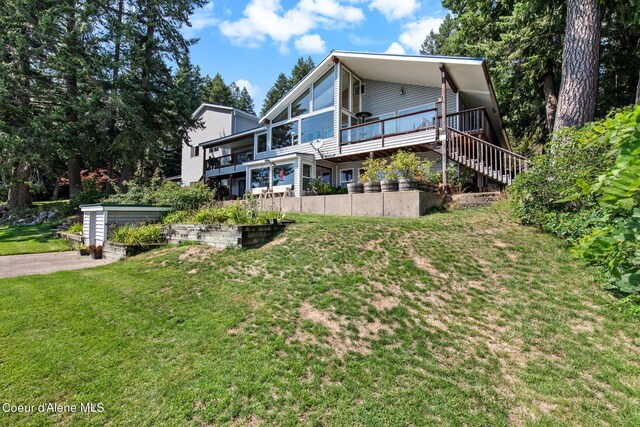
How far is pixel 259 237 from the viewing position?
738 cm

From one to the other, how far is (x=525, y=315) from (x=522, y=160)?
7304 millimetres

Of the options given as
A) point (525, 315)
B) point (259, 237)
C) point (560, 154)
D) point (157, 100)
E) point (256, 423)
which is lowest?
point (256, 423)

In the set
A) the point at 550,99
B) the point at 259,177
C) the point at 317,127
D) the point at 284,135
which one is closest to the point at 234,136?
the point at 284,135

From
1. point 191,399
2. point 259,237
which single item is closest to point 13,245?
point 259,237

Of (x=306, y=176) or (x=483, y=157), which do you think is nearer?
(x=483, y=157)

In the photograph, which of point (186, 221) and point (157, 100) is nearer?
point (186, 221)

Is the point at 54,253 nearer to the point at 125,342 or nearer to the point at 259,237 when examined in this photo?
the point at 259,237

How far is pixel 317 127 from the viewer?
55.1ft

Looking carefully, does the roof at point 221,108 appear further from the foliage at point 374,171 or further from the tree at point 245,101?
the tree at point 245,101

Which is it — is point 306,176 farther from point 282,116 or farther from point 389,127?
point 282,116

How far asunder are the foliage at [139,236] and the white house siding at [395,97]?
12.2 metres

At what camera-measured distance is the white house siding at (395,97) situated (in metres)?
14.5

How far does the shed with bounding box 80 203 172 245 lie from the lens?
31.7 feet

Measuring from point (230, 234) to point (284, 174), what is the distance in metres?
9.63
